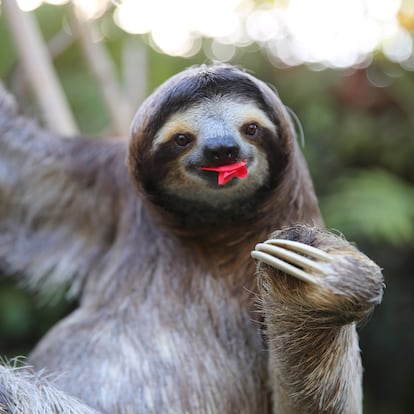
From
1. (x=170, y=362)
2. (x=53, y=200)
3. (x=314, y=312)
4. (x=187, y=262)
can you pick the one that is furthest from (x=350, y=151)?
(x=314, y=312)

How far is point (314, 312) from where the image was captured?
291cm

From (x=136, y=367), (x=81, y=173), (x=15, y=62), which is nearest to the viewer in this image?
(x=136, y=367)

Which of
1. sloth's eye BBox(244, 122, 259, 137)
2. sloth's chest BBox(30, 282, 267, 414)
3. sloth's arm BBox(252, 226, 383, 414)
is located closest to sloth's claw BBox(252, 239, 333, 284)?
sloth's arm BBox(252, 226, 383, 414)

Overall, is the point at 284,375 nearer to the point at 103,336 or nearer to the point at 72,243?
the point at 103,336

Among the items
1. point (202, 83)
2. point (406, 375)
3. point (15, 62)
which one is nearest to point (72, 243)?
point (202, 83)

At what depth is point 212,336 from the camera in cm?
393

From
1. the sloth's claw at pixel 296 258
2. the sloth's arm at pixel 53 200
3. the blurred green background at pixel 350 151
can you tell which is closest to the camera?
the sloth's claw at pixel 296 258

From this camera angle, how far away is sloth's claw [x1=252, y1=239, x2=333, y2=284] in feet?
8.96

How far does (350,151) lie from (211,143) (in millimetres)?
6478

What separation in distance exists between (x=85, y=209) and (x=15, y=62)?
384cm

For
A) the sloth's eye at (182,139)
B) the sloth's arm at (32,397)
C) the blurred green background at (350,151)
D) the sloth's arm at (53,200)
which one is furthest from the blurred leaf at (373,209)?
the sloth's arm at (32,397)

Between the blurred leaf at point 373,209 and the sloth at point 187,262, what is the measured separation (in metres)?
3.54

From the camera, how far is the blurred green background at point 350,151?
773 cm

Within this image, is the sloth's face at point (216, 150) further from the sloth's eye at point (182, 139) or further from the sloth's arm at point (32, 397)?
the sloth's arm at point (32, 397)
